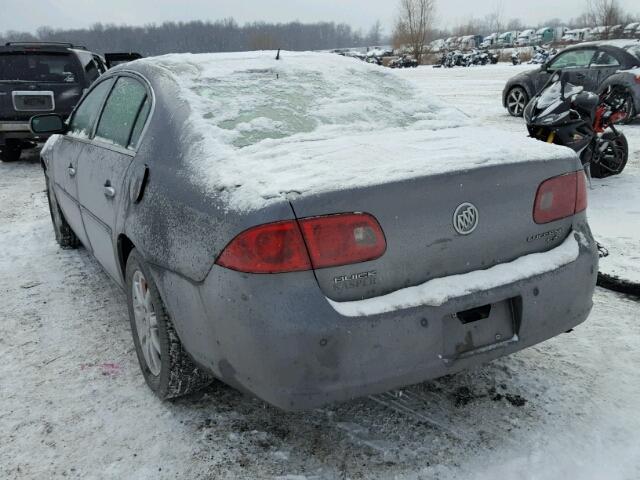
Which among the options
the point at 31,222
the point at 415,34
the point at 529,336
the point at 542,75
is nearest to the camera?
the point at 529,336

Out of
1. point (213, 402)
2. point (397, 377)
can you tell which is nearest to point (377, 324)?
point (397, 377)

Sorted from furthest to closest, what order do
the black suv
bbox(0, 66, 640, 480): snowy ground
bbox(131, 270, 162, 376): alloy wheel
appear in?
the black suv
bbox(131, 270, 162, 376): alloy wheel
bbox(0, 66, 640, 480): snowy ground

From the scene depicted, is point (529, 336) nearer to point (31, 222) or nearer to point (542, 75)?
point (31, 222)

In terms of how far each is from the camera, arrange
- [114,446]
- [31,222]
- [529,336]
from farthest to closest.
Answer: [31,222]
[114,446]
[529,336]

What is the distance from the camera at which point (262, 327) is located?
1.88m

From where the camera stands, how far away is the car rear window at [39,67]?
345 inches

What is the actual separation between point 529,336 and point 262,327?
3.45 feet

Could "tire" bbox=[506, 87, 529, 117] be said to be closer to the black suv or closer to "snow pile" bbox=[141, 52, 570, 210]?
the black suv

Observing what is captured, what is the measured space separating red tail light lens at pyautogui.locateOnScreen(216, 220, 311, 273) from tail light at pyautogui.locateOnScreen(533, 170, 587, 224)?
1012 millimetres

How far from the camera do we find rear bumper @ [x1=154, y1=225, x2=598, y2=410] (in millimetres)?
1876

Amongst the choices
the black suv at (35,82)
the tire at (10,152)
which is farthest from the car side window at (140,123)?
the tire at (10,152)

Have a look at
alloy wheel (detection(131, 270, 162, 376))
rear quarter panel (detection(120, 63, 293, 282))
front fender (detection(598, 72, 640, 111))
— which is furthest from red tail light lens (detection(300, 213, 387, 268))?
front fender (detection(598, 72, 640, 111))

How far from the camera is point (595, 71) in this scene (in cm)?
1072

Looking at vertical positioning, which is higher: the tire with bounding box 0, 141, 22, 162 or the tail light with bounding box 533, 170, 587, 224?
the tail light with bounding box 533, 170, 587, 224
